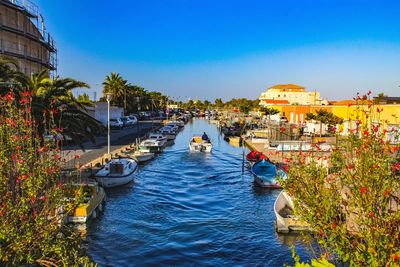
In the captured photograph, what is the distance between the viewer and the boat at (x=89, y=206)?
1964 cm

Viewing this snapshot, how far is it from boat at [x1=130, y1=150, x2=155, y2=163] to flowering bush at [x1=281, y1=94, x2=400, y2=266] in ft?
110

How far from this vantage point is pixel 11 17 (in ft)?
155

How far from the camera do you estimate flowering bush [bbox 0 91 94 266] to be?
22.4ft

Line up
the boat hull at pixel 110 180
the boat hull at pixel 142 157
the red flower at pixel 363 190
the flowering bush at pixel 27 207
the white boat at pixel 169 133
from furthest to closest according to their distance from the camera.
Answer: the white boat at pixel 169 133, the boat hull at pixel 142 157, the boat hull at pixel 110 180, the flowering bush at pixel 27 207, the red flower at pixel 363 190

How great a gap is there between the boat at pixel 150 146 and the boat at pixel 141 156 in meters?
1.53

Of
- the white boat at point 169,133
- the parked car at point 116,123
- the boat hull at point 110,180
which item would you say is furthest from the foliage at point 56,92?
the parked car at point 116,123

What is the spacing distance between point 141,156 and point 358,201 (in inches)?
1400

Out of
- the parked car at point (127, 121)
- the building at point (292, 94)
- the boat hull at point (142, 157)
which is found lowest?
the boat hull at point (142, 157)

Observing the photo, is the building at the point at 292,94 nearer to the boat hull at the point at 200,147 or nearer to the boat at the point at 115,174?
the boat hull at the point at 200,147

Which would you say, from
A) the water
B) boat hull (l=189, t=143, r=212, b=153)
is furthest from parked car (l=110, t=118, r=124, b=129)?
the water

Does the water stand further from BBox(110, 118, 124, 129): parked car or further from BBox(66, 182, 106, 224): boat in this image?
BBox(110, 118, 124, 129): parked car

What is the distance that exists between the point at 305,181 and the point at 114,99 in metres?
92.7

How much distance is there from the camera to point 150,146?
4694 cm

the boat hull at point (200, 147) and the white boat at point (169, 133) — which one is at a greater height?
the white boat at point (169, 133)
